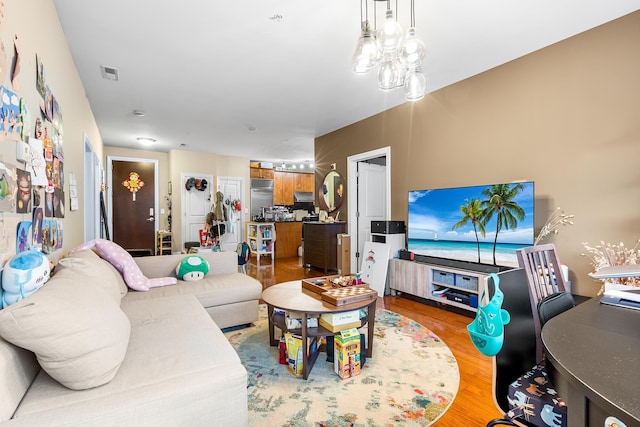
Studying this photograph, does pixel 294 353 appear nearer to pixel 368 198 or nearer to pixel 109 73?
pixel 109 73

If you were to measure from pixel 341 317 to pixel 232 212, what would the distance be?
5.97m

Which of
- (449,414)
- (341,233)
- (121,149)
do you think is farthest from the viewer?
(121,149)

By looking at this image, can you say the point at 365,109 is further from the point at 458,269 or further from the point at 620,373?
the point at 620,373

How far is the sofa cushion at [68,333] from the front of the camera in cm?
90

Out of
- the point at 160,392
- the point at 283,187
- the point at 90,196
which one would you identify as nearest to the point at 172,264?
the point at 90,196

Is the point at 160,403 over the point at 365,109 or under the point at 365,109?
under

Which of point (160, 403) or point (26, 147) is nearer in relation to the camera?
point (160, 403)

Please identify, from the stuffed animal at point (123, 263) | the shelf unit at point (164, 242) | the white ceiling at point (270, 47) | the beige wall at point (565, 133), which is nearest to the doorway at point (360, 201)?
the white ceiling at point (270, 47)

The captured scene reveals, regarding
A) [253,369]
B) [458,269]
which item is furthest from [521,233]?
[253,369]

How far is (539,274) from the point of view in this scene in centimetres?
141

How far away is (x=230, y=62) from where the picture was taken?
287cm

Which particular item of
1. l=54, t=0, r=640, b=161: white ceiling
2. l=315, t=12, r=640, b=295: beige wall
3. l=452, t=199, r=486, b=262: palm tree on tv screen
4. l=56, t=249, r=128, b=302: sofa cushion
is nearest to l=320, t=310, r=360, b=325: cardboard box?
l=56, t=249, r=128, b=302: sofa cushion

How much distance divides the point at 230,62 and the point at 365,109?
2029mm

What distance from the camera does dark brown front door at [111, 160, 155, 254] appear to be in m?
6.63
